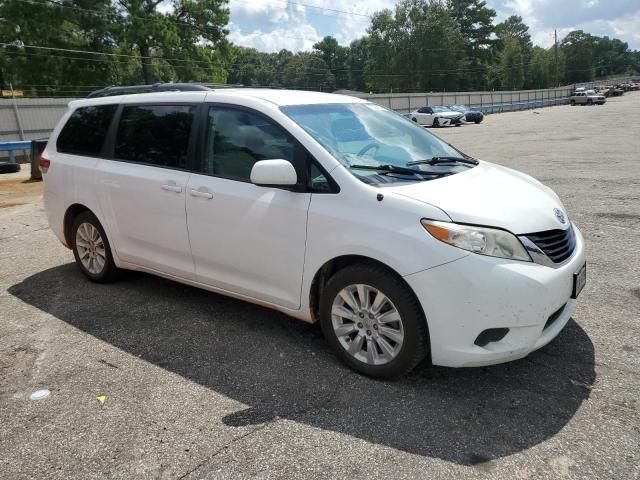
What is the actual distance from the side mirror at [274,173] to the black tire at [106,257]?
223 centimetres

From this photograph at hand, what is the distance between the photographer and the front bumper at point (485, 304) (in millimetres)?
2871

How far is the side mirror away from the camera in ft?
11.0

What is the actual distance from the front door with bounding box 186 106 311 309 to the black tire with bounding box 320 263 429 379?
1.04ft

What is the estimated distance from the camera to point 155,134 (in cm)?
446

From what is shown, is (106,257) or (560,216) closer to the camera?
(560,216)

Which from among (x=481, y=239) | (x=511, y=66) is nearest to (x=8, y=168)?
(x=481, y=239)

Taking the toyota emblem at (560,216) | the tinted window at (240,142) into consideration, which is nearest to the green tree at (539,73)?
the toyota emblem at (560,216)

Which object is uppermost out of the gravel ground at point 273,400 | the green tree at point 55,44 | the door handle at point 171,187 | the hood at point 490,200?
the green tree at point 55,44

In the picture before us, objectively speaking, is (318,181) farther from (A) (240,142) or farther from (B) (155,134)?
(B) (155,134)

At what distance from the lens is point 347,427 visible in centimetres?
290

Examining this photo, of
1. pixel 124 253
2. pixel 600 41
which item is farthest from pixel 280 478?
pixel 600 41

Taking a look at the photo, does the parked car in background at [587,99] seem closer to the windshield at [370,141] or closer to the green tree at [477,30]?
the green tree at [477,30]

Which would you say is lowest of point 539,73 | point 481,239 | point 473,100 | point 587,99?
point 481,239

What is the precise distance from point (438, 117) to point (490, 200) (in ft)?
Result: 107
